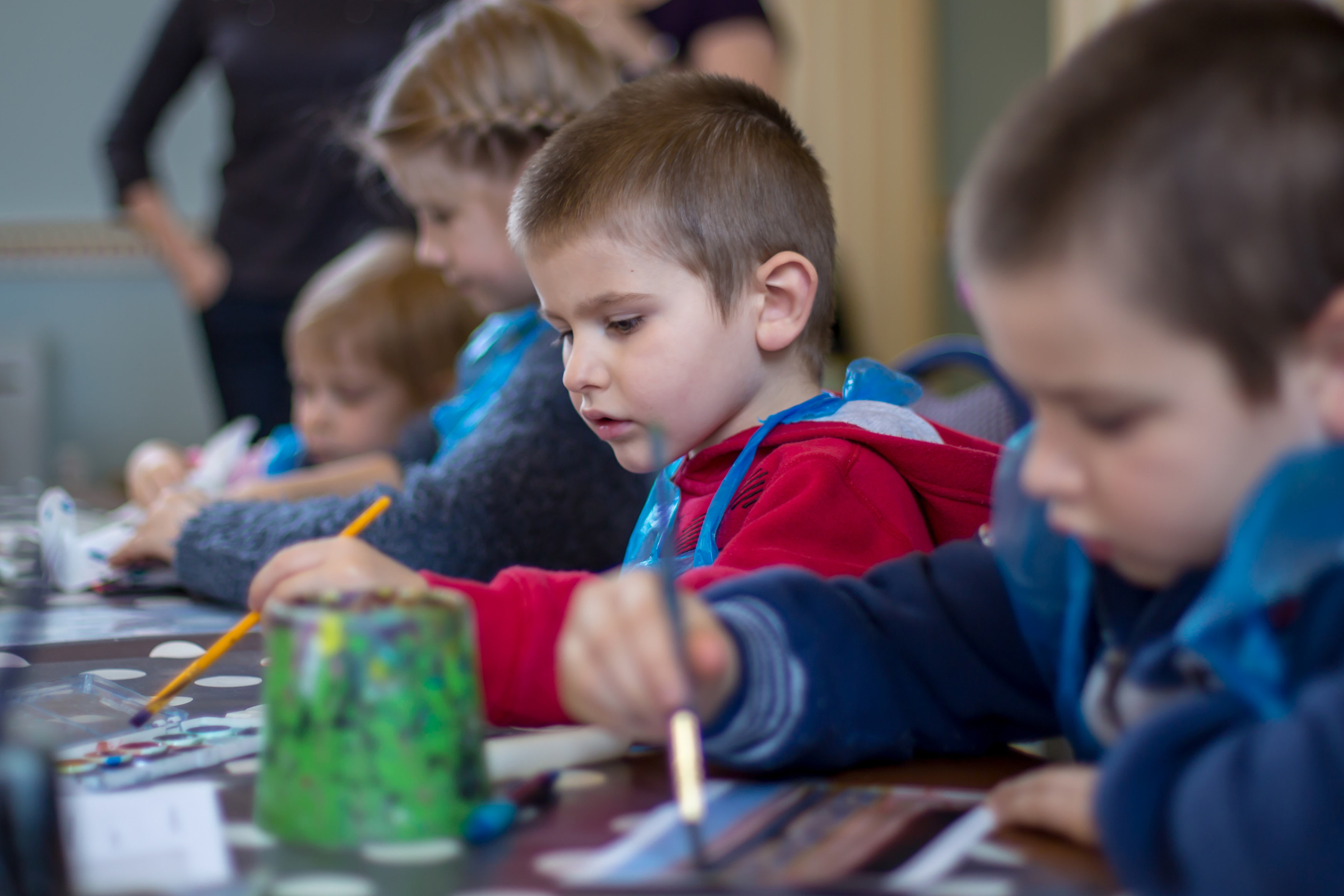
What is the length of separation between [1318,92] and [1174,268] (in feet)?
0.27

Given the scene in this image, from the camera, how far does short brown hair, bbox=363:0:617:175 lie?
1.22 metres

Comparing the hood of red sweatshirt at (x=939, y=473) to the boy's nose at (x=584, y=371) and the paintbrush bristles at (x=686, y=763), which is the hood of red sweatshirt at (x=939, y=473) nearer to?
the boy's nose at (x=584, y=371)

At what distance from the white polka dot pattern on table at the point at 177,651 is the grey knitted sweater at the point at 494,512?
0.58ft

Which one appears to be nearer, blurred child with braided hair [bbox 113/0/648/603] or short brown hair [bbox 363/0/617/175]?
blurred child with braided hair [bbox 113/0/648/603]

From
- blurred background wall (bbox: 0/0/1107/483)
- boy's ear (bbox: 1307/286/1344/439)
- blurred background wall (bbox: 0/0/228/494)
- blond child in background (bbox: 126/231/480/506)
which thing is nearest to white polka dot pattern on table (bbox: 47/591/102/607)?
blond child in background (bbox: 126/231/480/506)

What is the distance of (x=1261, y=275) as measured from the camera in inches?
17.8

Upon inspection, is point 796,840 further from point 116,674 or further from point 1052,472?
point 116,674

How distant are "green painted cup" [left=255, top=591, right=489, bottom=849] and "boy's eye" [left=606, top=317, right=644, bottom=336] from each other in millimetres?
422

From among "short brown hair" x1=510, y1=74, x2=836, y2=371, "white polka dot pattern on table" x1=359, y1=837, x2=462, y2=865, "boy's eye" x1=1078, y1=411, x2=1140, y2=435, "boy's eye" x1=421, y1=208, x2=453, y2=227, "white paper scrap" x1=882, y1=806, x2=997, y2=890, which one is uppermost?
"boy's eye" x1=421, y1=208, x2=453, y2=227

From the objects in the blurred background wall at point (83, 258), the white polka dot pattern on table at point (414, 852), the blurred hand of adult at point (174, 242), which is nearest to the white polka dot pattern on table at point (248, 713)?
the white polka dot pattern on table at point (414, 852)

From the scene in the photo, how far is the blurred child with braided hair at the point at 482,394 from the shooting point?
3.53ft

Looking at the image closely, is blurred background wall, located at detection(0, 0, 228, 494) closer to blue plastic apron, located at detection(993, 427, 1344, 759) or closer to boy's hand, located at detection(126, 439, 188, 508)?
boy's hand, located at detection(126, 439, 188, 508)

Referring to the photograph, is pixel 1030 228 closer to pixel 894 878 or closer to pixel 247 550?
pixel 894 878

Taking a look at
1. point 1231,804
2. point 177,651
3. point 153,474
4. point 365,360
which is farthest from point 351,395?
point 1231,804
